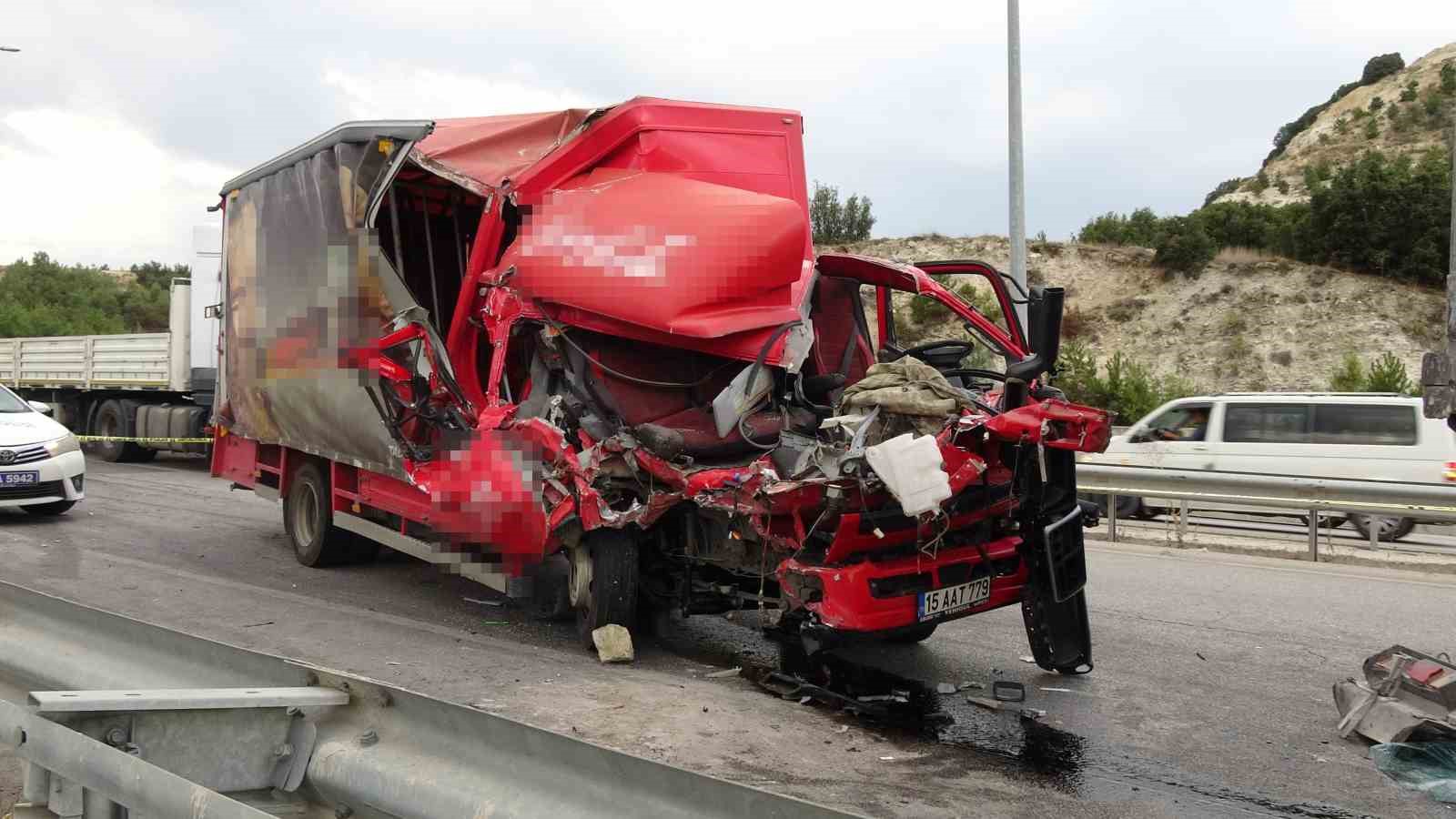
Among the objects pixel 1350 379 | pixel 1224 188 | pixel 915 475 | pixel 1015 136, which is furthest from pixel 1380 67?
pixel 915 475

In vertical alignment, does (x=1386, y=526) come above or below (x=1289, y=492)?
below

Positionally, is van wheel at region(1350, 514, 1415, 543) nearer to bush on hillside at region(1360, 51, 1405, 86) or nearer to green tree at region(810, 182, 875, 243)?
green tree at region(810, 182, 875, 243)

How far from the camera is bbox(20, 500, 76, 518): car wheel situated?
11.7 meters

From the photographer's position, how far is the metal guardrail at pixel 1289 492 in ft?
36.9

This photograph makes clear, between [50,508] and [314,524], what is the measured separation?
14.9ft

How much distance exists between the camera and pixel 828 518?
216 inches

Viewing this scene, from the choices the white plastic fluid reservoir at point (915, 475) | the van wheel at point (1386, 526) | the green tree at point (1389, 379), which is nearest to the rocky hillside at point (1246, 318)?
the green tree at point (1389, 379)

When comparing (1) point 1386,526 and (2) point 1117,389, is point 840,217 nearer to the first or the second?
(2) point 1117,389

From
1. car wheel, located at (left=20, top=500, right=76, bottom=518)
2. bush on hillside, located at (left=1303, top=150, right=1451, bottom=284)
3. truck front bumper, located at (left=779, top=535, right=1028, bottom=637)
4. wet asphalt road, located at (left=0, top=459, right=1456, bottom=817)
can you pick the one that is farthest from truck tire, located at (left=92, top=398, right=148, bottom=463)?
bush on hillside, located at (left=1303, top=150, right=1451, bottom=284)

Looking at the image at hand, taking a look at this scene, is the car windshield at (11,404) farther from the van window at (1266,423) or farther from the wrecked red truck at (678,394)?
the van window at (1266,423)

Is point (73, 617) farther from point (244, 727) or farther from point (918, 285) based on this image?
point (918, 285)

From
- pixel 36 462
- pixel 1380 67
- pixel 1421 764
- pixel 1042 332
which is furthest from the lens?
pixel 1380 67

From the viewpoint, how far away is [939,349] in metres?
6.70

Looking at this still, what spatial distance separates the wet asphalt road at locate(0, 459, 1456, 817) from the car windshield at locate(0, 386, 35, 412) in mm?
1122
